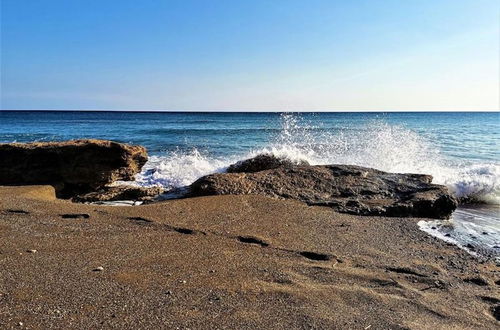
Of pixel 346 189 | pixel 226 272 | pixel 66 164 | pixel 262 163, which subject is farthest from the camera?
pixel 262 163

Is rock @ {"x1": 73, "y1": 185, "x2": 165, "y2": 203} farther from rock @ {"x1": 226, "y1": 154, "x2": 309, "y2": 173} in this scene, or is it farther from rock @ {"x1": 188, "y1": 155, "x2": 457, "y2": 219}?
rock @ {"x1": 226, "y1": 154, "x2": 309, "y2": 173}

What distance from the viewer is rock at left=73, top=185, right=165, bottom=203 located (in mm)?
7097

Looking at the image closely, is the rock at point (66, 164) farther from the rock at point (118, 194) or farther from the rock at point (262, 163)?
the rock at point (262, 163)

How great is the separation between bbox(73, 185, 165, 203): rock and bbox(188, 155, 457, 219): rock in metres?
1.21

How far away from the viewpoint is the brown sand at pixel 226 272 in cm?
281

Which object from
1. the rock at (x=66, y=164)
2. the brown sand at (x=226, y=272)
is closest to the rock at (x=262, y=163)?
the rock at (x=66, y=164)

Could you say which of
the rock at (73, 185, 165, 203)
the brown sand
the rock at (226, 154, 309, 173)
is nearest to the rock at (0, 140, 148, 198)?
the rock at (73, 185, 165, 203)

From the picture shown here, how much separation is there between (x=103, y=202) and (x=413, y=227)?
184 inches

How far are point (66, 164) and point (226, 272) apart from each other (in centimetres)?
485

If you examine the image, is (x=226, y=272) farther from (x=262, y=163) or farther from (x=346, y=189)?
(x=262, y=163)

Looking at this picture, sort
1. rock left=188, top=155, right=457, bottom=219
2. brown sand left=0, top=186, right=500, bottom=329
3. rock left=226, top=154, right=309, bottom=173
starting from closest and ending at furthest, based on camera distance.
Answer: brown sand left=0, top=186, right=500, bottom=329
rock left=188, top=155, right=457, bottom=219
rock left=226, top=154, right=309, bottom=173

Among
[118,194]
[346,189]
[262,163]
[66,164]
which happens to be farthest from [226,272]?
[262,163]

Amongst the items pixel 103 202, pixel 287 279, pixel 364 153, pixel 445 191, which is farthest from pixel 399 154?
pixel 287 279

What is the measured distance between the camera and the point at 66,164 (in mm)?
7297
